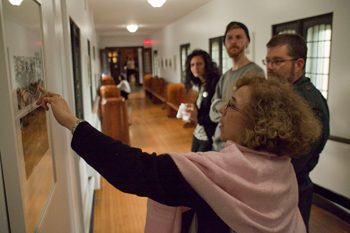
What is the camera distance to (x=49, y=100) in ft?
3.84

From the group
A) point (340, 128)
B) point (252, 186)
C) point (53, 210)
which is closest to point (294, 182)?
point (252, 186)

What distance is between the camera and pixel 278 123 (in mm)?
1090

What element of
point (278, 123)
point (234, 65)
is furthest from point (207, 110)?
point (278, 123)

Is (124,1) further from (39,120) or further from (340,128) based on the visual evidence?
(39,120)

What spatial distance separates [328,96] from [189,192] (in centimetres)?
325

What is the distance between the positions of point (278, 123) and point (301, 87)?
2.68 ft

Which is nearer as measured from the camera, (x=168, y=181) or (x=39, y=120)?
(x=168, y=181)

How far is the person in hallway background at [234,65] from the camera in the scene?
252cm

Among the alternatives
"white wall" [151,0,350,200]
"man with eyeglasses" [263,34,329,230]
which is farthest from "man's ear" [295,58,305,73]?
"white wall" [151,0,350,200]

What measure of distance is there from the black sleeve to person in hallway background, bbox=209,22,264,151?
4.98ft

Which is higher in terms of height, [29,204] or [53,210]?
[29,204]

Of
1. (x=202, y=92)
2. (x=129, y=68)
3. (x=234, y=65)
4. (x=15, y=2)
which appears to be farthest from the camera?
(x=129, y=68)

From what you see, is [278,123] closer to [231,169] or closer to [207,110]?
[231,169]

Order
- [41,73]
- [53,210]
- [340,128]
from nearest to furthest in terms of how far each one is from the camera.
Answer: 1. [41,73]
2. [53,210]
3. [340,128]
